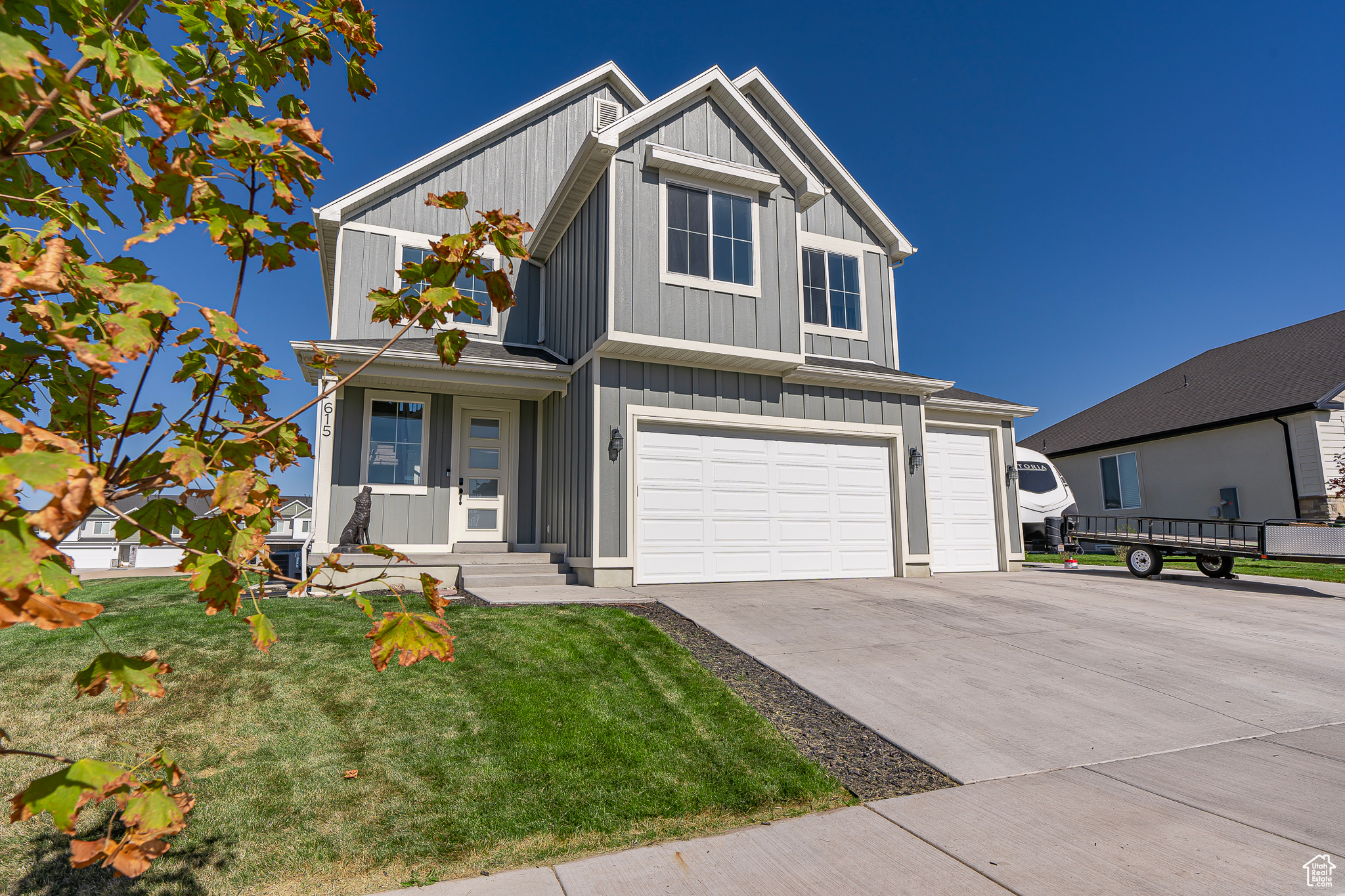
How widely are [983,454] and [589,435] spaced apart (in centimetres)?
771

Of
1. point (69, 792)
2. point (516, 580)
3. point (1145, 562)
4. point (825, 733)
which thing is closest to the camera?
point (69, 792)

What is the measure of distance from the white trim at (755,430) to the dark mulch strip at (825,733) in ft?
9.98

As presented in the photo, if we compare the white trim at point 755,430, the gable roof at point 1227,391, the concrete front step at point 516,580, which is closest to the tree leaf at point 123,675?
the white trim at point 755,430

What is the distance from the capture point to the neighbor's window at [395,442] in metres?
10.2

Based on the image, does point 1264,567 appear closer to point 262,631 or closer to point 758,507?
point 758,507

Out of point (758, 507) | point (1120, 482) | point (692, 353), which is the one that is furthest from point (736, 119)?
point (1120, 482)

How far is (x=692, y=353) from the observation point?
30.3 feet

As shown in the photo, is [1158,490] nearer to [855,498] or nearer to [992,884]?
[855,498]

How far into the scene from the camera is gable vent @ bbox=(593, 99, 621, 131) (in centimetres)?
1385

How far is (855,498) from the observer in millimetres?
10438

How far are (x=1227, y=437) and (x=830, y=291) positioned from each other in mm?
13260

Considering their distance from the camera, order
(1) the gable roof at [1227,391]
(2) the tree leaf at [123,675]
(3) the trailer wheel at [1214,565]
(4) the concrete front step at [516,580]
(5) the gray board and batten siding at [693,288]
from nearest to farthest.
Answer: (2) the tree leaf at [123,675]
(4) the concrete front step at [516,580]
(5) the gray board and batten siding at [693,288]
(3) the trailer wheel at [1214,565]
(1) the gable roof at [1227,391]

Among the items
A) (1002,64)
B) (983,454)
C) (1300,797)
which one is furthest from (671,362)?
(1002,64)

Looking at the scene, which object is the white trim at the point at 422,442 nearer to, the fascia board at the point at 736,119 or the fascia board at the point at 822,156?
the fascia board at the point at 736,119
